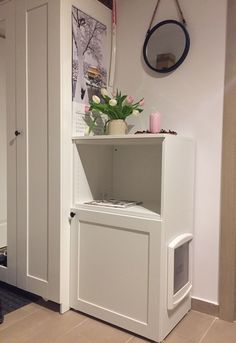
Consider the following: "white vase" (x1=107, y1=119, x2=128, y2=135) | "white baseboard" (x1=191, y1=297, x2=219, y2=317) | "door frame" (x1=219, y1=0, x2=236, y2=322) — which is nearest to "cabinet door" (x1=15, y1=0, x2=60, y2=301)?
"white vase" (x1=107, y1=119, x2=128, y2=135)

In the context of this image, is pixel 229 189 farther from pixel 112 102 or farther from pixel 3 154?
pixel 3 154

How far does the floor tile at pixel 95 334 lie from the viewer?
1602mm

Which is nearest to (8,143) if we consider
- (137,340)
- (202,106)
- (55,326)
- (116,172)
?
(116,172)

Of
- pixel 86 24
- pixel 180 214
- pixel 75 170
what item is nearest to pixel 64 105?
pixel 75 170

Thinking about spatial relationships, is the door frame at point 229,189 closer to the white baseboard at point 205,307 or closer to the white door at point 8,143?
the white baseboard at point 205,307

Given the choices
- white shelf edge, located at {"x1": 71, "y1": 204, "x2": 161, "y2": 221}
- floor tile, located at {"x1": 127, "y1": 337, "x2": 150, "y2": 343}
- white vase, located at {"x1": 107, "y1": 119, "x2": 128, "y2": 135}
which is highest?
white vase, located at {"x1": 107, "y1": 119, "x2": 128, "y2": 135}

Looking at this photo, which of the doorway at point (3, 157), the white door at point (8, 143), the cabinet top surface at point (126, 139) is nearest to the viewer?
the cabinet top surface at point (126, 139)

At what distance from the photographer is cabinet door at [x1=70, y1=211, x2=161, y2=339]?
1.59m

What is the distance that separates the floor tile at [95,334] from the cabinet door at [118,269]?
44 millimetres

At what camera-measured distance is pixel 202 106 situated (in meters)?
1.88

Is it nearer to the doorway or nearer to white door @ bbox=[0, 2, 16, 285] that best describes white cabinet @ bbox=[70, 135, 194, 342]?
white door @ bbox=[0, 2, 16, 285]

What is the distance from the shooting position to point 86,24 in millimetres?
1946

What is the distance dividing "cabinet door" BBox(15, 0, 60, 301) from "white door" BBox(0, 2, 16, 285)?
2.2 inches

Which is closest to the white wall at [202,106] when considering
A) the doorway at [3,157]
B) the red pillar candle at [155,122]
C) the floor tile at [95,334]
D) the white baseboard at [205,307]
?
the white baseboard at [205,307]
